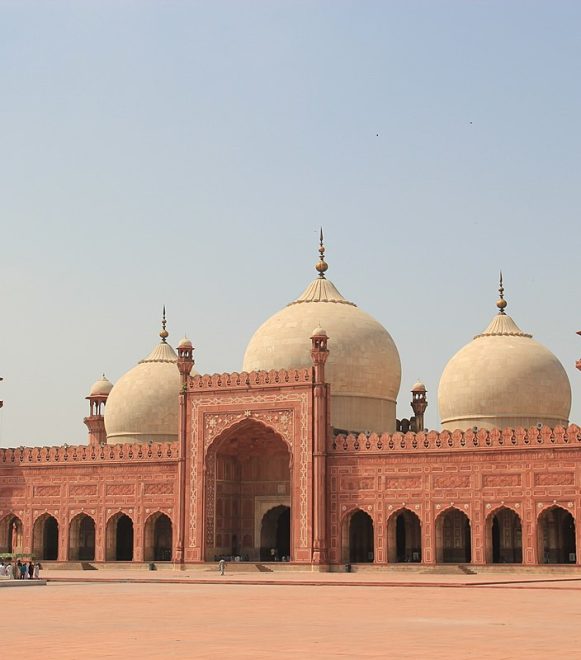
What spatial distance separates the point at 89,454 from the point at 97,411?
681 centimetres

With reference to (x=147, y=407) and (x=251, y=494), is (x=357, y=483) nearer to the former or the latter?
(x=251, y=494)

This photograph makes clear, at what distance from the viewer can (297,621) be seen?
1309 cm

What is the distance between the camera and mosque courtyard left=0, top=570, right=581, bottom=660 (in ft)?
32.8

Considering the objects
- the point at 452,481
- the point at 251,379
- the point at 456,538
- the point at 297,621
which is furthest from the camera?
the point at 251,379

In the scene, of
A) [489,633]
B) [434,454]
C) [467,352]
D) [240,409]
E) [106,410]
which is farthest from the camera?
[106,410]

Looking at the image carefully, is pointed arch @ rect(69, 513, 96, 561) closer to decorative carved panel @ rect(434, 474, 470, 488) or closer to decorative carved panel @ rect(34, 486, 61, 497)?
decorative carved panel @ rect(34, 486, 61, 497)

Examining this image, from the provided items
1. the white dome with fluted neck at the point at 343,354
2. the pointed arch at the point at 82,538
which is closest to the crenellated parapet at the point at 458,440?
the white dome with fluted neck at the point at 343,354

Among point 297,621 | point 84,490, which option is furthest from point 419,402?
point 297,621

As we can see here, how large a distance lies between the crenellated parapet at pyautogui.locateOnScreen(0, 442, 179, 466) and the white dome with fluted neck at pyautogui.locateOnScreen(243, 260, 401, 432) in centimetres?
360

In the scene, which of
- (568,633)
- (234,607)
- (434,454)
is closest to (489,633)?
(568,633)

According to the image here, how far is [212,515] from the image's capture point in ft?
107

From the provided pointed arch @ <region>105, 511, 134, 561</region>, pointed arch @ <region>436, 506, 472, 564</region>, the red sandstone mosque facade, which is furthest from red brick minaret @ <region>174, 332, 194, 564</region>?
pointed arch @ <region>436, 506, 472, 564</region>

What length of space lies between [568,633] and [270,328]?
24.3 meters

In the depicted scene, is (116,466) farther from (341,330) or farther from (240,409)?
(341,330)
